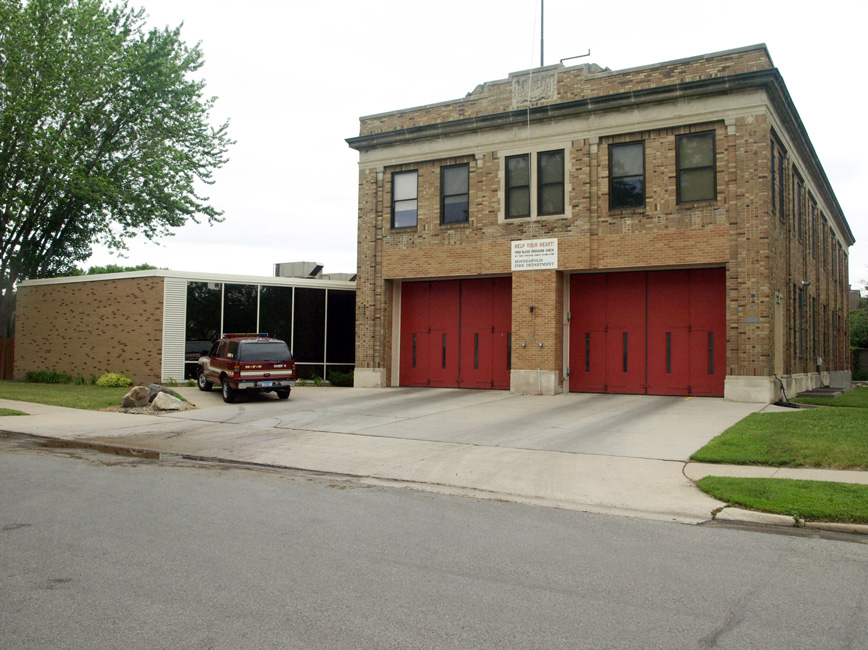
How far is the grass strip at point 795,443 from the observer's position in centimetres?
1030

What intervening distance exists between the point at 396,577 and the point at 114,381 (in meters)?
22.5

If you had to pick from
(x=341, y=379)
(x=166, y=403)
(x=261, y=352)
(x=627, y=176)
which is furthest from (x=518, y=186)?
(x=166, y=403)

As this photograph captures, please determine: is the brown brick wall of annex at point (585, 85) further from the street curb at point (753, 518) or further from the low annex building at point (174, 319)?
the street curb at point (753, 518)

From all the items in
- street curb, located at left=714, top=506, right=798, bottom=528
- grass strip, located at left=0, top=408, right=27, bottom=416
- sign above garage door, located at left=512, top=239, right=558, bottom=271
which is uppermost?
sign above garage door, located at left=512, top=239, right=558, bottom=271

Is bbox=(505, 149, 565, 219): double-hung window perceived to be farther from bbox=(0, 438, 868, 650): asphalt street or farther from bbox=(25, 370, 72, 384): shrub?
bbox=(25, 370, 72, 384): shrub

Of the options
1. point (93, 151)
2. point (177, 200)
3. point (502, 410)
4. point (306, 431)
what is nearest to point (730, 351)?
point (502, 410)

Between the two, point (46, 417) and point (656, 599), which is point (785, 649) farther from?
point (46, 417)

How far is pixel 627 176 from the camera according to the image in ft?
66.2

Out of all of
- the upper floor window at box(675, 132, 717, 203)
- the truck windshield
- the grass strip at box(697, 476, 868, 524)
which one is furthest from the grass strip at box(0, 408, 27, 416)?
the upper floor window at box(675, 132, 717, 203)

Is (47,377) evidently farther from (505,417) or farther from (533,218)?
(505,417)

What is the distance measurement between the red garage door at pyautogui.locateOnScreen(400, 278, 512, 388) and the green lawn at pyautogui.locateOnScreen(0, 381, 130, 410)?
9037mm

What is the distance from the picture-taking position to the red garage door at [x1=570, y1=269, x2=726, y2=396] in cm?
1978

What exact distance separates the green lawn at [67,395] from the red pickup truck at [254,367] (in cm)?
294

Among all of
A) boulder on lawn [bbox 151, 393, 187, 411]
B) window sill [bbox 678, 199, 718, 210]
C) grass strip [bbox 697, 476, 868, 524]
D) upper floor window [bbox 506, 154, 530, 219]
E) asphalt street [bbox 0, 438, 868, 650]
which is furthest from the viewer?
upper floor window [bbox 506, 154, 530, 219]
